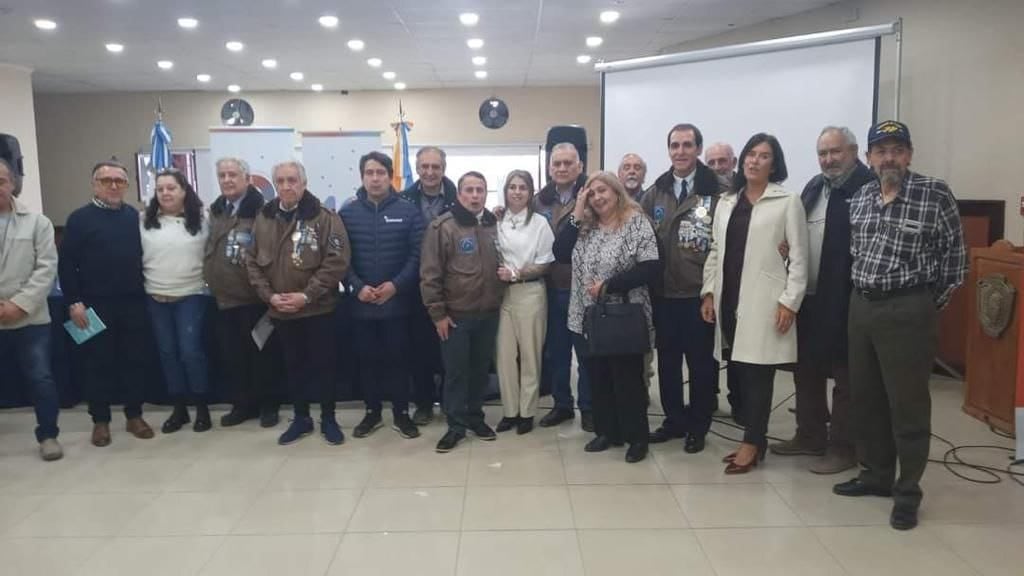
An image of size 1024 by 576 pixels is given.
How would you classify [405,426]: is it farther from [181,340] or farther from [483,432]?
[181,340]

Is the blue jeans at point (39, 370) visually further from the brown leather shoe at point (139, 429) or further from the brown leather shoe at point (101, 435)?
the brown leather shoe at point (139, 429)

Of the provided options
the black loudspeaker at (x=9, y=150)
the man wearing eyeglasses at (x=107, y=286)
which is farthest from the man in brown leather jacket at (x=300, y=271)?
the black loudspeaker at (x=9, y=150)

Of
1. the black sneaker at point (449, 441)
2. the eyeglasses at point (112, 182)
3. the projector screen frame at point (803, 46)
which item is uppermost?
the projector screen frame at point (803, 46)

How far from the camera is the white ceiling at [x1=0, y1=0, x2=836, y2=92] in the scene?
6801 millimetres

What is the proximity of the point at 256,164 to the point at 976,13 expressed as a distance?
6918 mm

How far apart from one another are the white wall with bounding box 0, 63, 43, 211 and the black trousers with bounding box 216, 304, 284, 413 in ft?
25.8

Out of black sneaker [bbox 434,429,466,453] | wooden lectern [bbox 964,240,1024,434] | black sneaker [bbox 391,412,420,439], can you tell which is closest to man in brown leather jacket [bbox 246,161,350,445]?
black sneaker [bbox 391,412,420,439]

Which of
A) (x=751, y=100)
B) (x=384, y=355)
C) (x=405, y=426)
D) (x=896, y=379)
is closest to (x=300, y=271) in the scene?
(x=384, y=355)

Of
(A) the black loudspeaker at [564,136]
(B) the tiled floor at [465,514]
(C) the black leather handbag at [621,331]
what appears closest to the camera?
(B) the tiled floor at [465,514]

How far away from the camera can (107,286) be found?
145 inches

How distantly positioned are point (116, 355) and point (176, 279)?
551 mm

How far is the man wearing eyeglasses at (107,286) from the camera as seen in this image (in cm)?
366

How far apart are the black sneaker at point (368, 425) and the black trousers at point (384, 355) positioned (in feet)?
0.43

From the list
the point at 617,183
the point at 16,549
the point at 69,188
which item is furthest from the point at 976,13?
the point at 69,188
